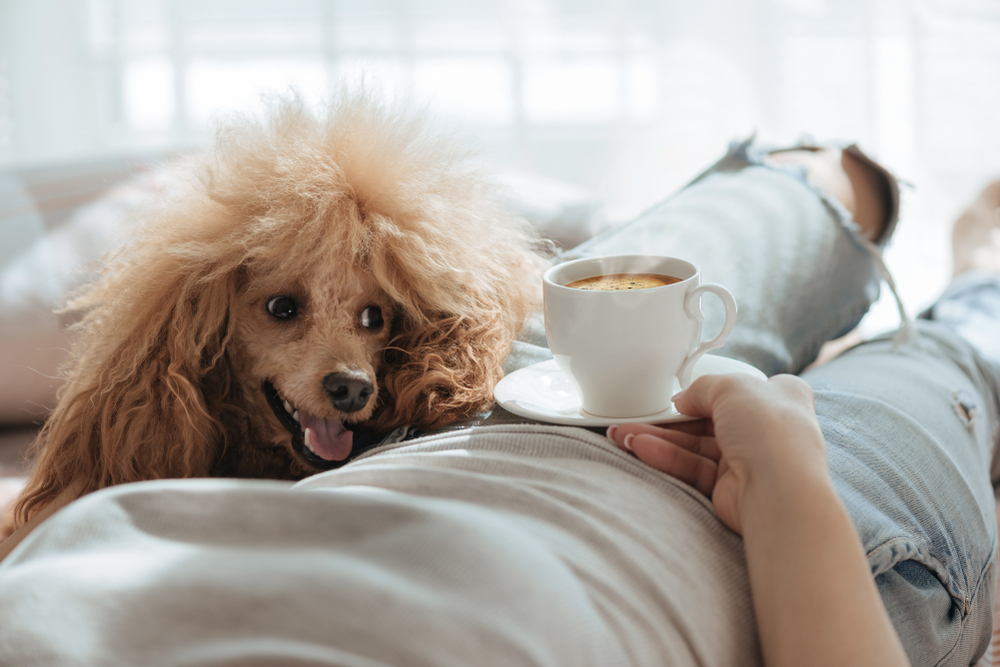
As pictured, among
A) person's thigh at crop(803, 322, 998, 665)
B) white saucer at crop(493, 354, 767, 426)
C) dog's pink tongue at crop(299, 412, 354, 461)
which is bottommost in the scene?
person's thigh at crop(803, 322, 998, 665)

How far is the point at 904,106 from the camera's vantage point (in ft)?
9.04

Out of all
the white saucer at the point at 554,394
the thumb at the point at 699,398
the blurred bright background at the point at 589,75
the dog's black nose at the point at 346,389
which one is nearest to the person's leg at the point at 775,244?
the white saucer at the point at 554,394

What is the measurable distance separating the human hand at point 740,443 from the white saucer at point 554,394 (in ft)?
0.09

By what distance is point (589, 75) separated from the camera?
2.81 metres

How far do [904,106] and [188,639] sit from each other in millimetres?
2986

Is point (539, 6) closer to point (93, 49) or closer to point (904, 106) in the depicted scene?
point (904, 106)

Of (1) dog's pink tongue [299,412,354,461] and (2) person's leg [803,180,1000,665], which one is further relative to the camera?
(1) dog's pink tongue [299,412,354,461]

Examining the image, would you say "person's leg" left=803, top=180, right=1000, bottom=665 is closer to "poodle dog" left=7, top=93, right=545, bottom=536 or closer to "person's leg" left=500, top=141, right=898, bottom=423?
"person's leg" left=500, top=141, right=898, bottom=423

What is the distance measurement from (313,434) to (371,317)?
0.43 ft

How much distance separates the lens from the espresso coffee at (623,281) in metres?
0.69

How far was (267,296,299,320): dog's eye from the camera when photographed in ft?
2.55

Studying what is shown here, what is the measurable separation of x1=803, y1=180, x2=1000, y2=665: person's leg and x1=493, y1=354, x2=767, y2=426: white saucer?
129mm

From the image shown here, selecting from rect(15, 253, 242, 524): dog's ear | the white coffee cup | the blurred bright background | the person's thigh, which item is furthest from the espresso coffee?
the blurred bright background

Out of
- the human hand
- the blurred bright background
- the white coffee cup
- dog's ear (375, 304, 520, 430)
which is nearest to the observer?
the human hand
